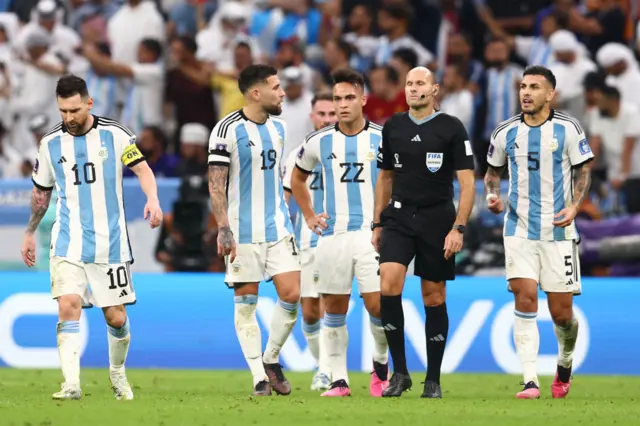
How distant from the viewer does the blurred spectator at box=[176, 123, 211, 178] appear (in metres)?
17.2

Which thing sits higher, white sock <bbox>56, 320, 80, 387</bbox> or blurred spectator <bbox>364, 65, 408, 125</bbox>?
blurred spectator <bbox>364, 65, 408, 125</bbox>

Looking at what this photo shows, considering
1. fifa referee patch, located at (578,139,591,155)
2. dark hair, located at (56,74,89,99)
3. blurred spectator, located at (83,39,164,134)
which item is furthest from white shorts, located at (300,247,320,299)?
blurred spectator, located at (83,39,164,134)

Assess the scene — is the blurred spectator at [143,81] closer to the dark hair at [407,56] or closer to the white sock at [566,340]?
the dark hair at [407,56]

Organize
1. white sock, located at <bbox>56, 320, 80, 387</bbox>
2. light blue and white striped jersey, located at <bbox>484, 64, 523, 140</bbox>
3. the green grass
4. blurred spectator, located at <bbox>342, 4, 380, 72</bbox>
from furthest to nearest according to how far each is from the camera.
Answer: blurred spectator, located at <bbox>342, 4, 380, 72</bbox>, light blue and white striped jersey, located at <bbox>484, 64, 523, 140</bbox>, white sock, located at <bbox>56, 320, 80, 387</bbox>, the green grass

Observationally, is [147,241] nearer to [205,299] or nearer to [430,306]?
[205,299]

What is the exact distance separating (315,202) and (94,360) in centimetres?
341

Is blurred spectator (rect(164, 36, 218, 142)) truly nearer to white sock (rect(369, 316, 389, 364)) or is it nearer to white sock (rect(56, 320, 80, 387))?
white sock (rect(369, 316, 389, 364))

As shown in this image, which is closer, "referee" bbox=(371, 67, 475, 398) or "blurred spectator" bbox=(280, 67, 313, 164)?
"referee" bbox=(371, 67, 475, 398)

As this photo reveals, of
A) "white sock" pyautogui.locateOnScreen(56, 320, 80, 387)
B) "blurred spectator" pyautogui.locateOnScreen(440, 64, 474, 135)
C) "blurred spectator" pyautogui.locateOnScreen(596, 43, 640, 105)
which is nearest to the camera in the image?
"white sock" pyautogui.locateOnScreen(56, 320, 80, 387)

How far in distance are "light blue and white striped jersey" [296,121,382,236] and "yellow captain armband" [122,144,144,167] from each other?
1817mm

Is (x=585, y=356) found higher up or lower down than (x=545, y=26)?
lower down

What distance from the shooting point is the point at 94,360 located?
1470 centimetres

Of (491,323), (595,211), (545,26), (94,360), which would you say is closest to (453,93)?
(545,26)

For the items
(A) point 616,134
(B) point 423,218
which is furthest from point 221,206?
(A) point 616,134
